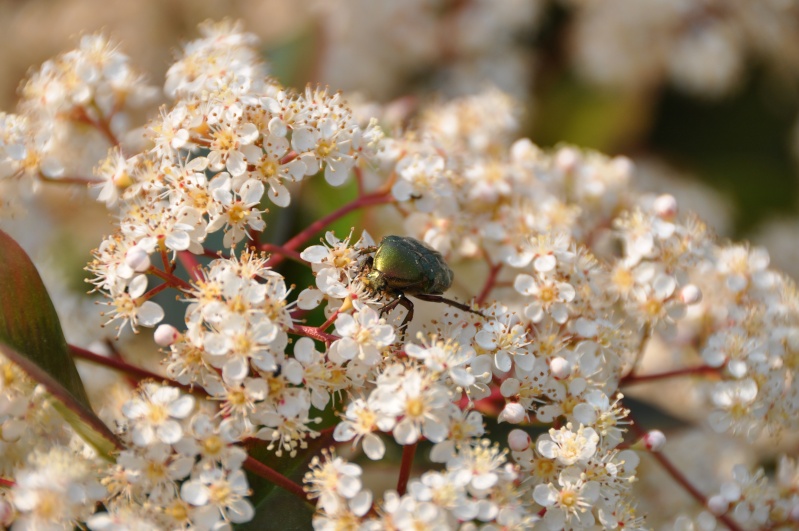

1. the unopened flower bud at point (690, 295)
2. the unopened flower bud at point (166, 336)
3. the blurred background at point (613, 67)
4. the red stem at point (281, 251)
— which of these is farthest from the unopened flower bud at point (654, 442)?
the blurred background at point (613, 67)

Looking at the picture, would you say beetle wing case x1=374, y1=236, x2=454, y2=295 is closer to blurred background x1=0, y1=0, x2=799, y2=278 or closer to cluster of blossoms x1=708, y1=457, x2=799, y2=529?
cluster of blossoms x1=708, y1=457, x2=799, y2=529

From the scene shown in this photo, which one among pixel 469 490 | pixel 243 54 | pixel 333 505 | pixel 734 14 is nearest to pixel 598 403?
pixel 469 490

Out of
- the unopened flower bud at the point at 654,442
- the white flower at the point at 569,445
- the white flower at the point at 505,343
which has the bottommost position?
the unopened flower bud at the point at 654,442

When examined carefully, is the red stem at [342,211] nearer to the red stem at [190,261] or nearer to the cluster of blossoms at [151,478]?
the red stem at [190,261]

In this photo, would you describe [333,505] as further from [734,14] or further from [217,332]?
[734,14]

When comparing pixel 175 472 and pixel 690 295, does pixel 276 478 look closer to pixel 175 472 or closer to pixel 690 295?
pixel 175 472

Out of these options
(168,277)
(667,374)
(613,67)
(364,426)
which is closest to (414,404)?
(364,426)
